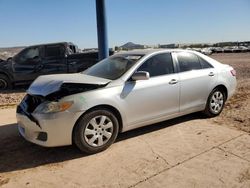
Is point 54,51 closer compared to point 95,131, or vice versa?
point 95,131

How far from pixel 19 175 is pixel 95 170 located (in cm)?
104

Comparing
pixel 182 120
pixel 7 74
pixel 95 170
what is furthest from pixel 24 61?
pixel 95 170

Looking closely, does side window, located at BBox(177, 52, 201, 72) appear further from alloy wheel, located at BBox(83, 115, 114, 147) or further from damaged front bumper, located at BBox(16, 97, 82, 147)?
damaged front bumper, located at BBox(16, 97, 82, 147)

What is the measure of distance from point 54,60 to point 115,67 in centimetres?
707

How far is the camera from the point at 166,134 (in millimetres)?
5312

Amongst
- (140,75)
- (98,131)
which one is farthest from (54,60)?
(98,131)

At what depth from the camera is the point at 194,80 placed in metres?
5.71

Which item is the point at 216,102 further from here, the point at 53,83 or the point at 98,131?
the point at 53,83

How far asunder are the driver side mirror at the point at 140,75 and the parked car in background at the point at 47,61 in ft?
23.5

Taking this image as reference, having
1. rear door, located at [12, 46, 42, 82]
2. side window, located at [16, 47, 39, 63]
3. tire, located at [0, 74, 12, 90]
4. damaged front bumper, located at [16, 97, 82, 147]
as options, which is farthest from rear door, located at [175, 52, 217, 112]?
tire, located at [0, 74, 12, 90]

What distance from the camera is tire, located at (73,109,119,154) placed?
434 centimetres

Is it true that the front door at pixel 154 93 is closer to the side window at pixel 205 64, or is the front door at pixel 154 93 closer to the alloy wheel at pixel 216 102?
the side window at pixel 205 64

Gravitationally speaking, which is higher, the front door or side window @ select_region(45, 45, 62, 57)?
side window @ select_region(45, 45, 62, 57)

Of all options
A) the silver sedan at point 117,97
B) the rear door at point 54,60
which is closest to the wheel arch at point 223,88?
the silver sedan at point 117,97
